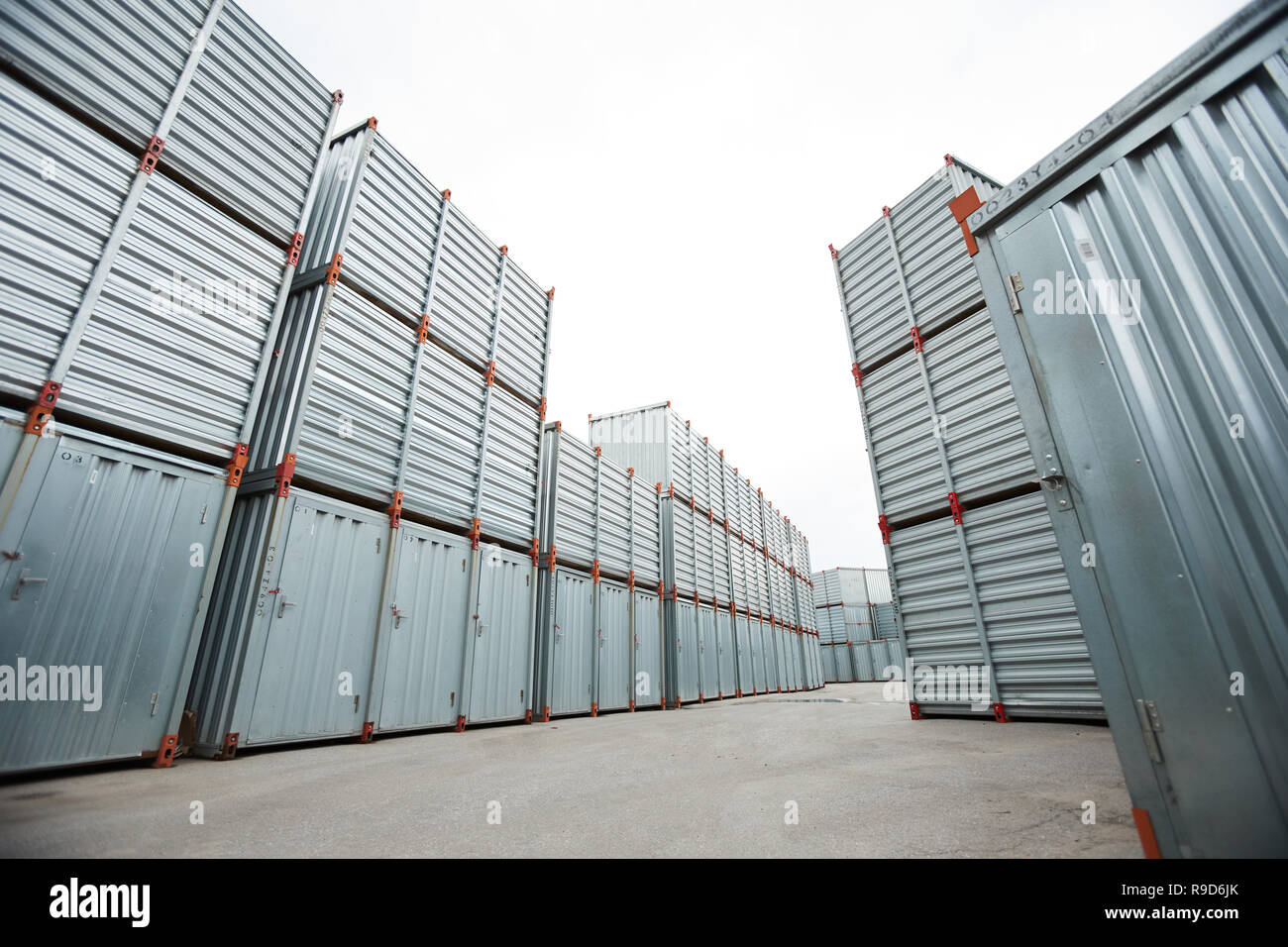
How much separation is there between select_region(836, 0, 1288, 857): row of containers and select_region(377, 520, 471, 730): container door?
7047mm

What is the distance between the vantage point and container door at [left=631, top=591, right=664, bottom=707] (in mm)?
12117

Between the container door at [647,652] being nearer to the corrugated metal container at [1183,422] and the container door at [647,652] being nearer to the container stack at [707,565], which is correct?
the container stack at [707,565]

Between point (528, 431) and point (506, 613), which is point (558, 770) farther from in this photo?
point (528, 431)

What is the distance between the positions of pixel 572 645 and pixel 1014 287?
9.40 m

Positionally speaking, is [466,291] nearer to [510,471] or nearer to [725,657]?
[510,471]

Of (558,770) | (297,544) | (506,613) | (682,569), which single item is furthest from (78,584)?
(682,569)

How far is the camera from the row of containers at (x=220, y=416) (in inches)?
167

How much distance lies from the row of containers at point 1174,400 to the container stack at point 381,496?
6.80m

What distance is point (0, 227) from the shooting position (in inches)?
164

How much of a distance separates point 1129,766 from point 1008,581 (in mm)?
5064

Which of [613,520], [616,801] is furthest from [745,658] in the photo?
[616,801]

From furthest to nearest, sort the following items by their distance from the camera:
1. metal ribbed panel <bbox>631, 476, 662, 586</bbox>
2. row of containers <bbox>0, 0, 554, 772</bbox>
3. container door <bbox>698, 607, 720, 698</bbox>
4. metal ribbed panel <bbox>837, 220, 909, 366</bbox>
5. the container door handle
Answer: container door <bbox>698, 607, 720, 698</bbox> < metal ribbed panel <bbox>631, 476, 662, 586</bbox> < metal ribbed panel <bbox>837, 220, 909, 366</bbox> < row of containers <bbox>0, 0, 554, 772</bbox> < the container door handle

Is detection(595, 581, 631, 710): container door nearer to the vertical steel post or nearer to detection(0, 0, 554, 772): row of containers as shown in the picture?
detection(0, 0, 554, 772): row of containers

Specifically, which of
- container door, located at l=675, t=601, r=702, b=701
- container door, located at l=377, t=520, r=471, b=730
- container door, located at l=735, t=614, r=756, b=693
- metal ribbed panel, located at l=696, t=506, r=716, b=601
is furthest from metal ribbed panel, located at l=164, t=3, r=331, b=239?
container door, located at l=735, t=614, r=756, b=693
